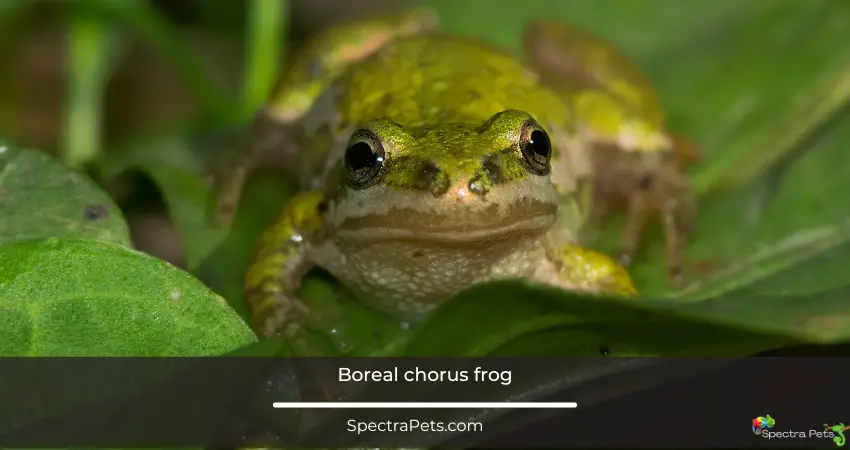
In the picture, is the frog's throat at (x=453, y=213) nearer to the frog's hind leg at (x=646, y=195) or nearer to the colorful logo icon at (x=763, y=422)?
the frog's hind leg at (x=646, y=195)

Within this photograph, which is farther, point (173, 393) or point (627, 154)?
point (627, 154)

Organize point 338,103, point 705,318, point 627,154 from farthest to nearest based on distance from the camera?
point 627,154 → point 338,103 → point 705,318

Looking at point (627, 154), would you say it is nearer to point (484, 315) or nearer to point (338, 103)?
point (338, 103)

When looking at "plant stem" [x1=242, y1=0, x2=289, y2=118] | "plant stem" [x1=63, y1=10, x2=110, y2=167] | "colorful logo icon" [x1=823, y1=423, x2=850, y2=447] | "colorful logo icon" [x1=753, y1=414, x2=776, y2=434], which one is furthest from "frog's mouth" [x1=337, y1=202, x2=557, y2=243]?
"plant stem" [x1=63, y1=10, x2=110, y2=167]

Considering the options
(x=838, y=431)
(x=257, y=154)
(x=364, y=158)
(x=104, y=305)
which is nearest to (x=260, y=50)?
(x=257, y=154)

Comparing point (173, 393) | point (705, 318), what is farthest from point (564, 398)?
point (173, 393)

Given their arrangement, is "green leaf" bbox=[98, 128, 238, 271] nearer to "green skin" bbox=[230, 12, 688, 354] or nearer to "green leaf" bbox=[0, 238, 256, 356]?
"green skin" bbox=[230, 12, 688, 354]

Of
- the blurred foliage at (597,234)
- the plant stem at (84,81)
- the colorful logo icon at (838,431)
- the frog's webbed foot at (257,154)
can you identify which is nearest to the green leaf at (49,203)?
the blurred foliage at (597,234)
